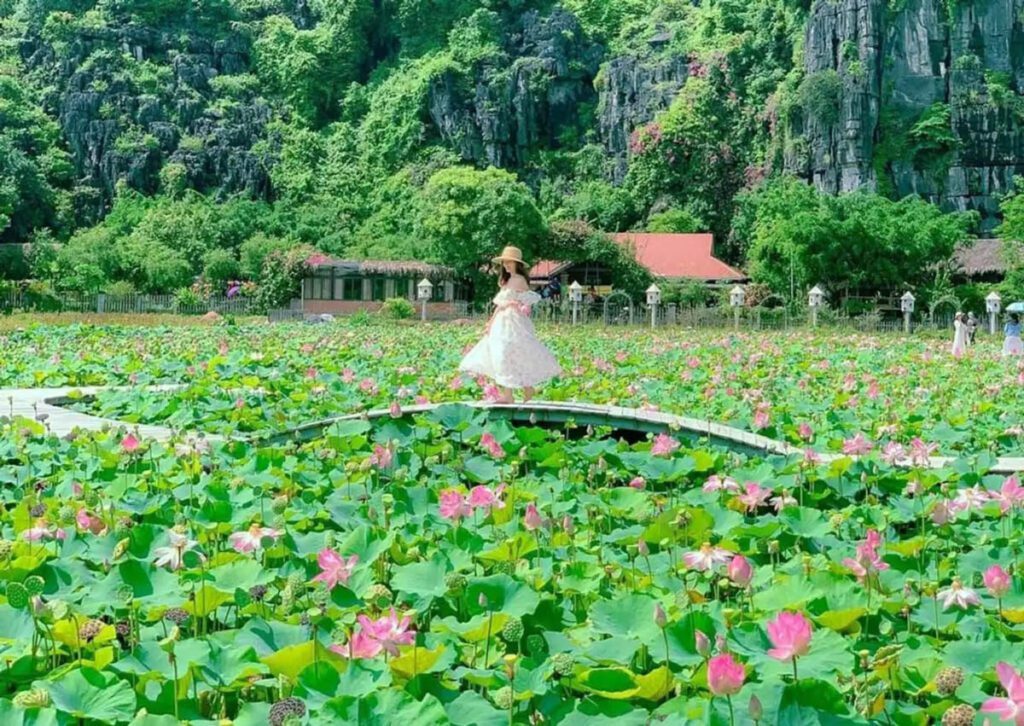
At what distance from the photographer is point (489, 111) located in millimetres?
48656

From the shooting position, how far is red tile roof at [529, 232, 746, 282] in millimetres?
33000

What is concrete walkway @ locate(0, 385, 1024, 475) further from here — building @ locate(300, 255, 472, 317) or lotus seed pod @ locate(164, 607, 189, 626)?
building @ locate(300, 255, 472, 317)

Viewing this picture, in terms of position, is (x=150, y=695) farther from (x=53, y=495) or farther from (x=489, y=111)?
(x=489, y=111)

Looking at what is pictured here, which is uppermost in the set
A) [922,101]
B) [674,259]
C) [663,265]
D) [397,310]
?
[922,101]

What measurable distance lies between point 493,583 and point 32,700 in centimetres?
78

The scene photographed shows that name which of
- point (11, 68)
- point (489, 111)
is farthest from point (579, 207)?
point (11, 68)

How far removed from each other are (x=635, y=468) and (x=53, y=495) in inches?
68.3

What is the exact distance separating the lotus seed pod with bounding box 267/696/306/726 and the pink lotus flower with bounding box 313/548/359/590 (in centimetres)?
54

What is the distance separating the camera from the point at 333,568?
6.37 feet

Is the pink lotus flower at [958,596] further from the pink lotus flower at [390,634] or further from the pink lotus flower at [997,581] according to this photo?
the pink lotus flower at [390,634]

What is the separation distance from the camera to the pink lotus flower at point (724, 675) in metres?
1.25

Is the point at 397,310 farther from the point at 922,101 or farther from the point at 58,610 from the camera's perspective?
the point at 58,610

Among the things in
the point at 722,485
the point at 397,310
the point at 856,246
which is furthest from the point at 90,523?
the point at 856,246

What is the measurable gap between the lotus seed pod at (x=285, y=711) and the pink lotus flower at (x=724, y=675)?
485 mm
